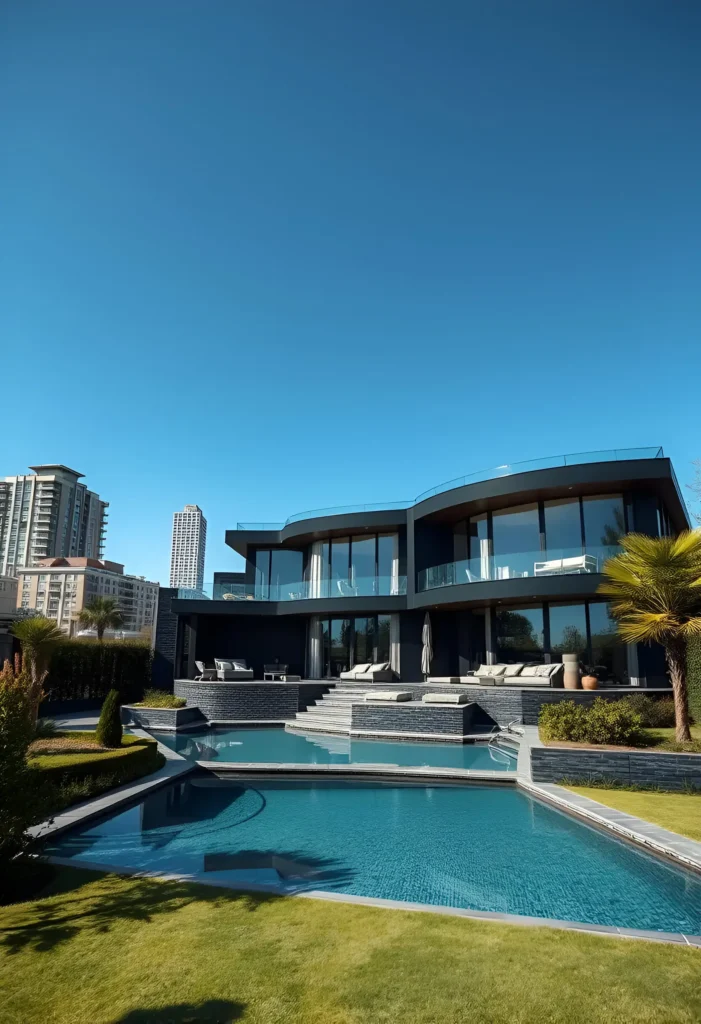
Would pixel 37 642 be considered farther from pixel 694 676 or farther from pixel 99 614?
pixel 99 614

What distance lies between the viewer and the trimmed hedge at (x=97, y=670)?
2128cm

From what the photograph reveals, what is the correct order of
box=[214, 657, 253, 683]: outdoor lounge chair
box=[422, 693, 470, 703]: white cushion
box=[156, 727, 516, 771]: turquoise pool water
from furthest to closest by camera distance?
box=[214, 657, 253, 683]: outdoor lounge chair → box=[422, 693, 470, 703]: white cushion → box=[156, 727, 516, 771]: turquoise pool water

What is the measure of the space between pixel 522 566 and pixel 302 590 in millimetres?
9681

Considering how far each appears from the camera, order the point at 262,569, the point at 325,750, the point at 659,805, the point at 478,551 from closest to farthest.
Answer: the point at 659,805, the point at 325,750, the point at 478,551, the point at 262,569

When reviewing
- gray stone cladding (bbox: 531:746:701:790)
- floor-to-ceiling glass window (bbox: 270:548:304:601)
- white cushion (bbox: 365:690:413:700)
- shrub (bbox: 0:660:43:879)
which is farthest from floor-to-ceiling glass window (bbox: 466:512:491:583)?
shrub (bbox: 0:660:43:879)

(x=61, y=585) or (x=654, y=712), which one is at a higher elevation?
(x=61, y=585)

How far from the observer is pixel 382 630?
23.5m

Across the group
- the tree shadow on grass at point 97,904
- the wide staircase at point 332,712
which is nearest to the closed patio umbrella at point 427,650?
the wide staircase at point 332,712

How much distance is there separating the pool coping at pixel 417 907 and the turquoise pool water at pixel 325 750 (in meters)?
6.58

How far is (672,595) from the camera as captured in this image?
11.0 meters

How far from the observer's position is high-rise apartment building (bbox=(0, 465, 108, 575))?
13750 cm

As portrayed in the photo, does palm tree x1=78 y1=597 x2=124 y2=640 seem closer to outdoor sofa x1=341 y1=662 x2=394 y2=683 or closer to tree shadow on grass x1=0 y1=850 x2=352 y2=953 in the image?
outdoor sofa x1=341 y1=662 x2=394 y2=683

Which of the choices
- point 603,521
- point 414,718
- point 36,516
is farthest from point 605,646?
point 36,516

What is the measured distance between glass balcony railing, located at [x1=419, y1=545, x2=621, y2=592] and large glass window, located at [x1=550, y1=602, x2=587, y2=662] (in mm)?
1687
